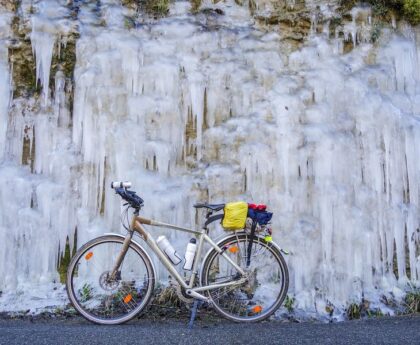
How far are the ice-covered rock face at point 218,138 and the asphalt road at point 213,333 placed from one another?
735 millimetres

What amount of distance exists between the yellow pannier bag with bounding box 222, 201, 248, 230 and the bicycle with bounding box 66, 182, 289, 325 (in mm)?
93

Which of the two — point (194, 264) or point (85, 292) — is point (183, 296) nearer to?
point (194, 264)

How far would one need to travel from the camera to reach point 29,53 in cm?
578

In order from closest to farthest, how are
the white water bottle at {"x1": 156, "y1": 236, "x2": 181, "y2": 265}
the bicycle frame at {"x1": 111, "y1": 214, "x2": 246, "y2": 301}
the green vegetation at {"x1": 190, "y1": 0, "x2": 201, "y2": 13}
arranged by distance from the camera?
the bicycle frame at {"x1": 111, "y1": 214, "x2": 246, "y2": 301} → the white water bottle at {"x1": 156, "y1": 236, "x2": 181, "y2": 265} → the green vegetation at {"x1": 190, "y1": 0, "x2": 201, "y2": 13}

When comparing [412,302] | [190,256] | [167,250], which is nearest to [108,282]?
[167,250]

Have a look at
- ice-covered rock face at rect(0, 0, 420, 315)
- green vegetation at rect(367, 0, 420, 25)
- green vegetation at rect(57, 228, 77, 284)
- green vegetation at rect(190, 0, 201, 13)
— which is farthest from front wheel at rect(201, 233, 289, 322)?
green vegetation at rect(367, 0, 420, 25)

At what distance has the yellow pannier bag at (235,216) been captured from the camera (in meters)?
4.42

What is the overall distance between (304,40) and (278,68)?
19.9 inches

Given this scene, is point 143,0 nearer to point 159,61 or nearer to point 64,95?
point 159,61

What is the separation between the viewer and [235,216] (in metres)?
4.42

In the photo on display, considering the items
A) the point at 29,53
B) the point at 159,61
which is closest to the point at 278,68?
the point at 159,61

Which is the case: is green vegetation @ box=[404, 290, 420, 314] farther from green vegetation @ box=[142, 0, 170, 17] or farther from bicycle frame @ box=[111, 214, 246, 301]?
green vegetation @ box=[142, 0, 170, 17]

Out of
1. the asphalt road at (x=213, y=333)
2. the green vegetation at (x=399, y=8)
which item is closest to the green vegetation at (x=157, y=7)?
the green vegetation at (x=399, y=8)

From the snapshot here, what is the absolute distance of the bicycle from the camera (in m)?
4.41
